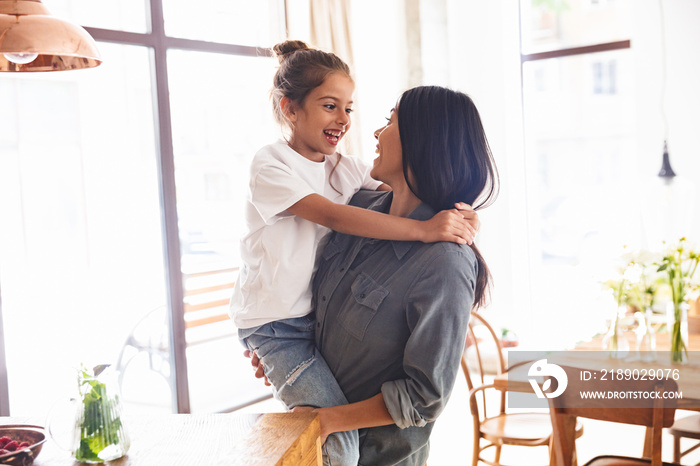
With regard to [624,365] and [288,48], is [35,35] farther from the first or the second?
[624,365]

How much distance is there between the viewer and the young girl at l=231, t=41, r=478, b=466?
148cm

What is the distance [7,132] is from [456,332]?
8.96 feet

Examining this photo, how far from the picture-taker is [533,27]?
504cm

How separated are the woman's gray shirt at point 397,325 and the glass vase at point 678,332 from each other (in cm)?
139

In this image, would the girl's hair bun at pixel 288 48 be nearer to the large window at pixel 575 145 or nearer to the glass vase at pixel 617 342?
the glass vase at pixel 617 342

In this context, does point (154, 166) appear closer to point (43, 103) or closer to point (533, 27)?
point (43, 103)

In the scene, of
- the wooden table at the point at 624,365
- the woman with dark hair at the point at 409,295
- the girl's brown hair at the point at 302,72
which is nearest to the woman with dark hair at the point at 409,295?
the woman with dark hair at the point at 409,295

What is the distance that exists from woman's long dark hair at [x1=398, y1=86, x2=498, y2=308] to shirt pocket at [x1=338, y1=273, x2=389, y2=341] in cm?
24

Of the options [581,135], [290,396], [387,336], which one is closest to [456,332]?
[387,336]

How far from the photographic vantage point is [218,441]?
1252mm

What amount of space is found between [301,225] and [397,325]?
40 centimetres

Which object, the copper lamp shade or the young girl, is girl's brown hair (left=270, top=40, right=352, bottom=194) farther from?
the copper lamp shade

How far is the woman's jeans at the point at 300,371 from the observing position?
4.81 feet

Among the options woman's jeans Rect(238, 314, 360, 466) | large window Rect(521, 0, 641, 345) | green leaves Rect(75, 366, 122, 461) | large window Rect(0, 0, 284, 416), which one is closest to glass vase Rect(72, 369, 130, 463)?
green leaves Rect(75, 366, 122, 461)
